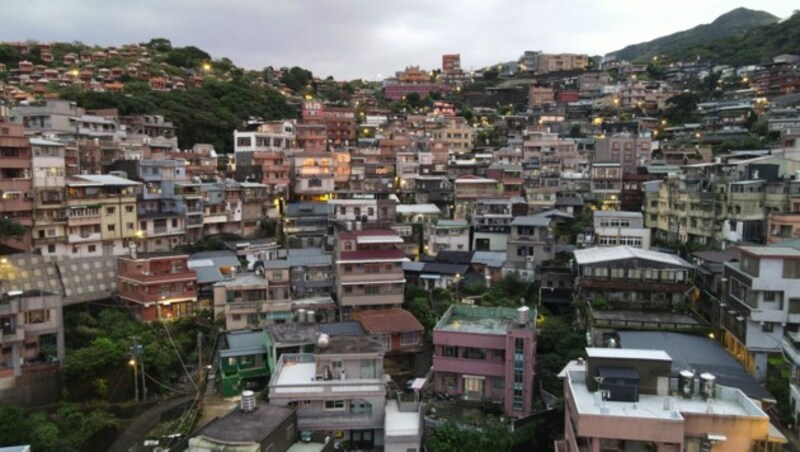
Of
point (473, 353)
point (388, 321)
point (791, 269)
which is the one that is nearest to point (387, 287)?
point (388, 321)

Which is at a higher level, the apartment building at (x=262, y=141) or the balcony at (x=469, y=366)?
the apartment building at (x=262, y=141)

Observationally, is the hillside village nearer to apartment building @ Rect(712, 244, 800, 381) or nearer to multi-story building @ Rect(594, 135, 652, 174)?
apartment building @ Rect(712, 244, 800, 381)

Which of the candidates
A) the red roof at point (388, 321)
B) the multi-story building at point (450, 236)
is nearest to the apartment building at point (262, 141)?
the multi-story building at point (450, 236)

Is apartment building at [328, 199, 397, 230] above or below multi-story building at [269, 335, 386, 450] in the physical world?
above

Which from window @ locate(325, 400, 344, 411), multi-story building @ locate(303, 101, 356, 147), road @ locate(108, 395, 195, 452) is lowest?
road @ locate(108, 395, 195, 452)

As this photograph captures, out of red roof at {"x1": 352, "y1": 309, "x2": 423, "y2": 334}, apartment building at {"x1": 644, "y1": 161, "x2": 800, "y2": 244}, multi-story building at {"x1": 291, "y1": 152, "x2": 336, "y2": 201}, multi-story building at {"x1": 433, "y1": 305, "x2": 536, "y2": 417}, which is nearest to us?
multi-story building at {"x1": 433, "y1": 305, "x2": 536, "y2": 417}

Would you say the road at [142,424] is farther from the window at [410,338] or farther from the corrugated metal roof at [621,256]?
the corrugated metal roof at [621,256]

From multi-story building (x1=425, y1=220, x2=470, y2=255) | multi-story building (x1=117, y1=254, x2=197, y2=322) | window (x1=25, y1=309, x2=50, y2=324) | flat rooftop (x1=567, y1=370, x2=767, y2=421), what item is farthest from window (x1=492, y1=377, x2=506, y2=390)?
window (x1=25, y1=309, x2=50, y2=324)
